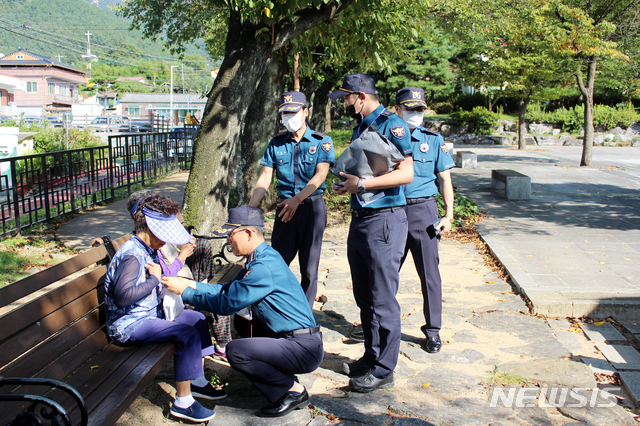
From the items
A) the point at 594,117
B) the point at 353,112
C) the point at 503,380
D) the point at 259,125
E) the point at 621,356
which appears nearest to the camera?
the point at 353,112

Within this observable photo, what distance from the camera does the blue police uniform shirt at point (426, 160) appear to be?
4.24 m

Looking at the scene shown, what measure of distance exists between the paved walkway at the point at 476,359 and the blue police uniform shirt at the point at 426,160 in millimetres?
1294

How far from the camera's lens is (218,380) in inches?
148

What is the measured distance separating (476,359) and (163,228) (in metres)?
2.55

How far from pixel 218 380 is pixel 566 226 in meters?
6.69

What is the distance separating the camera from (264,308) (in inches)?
123

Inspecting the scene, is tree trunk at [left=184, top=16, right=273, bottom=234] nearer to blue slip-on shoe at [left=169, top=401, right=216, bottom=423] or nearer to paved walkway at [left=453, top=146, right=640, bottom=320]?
blue slip-on shoe at [left=169, top=401, right=216, bottom=423]

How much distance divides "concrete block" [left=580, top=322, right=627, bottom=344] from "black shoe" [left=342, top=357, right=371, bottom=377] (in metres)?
2.11

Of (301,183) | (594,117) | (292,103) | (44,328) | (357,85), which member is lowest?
(44,328)

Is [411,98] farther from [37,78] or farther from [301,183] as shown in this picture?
[37,78]

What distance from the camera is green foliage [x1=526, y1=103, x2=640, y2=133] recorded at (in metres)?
30.2

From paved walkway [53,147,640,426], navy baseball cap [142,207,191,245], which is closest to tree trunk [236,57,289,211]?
paved walkway [53,147,640,426]

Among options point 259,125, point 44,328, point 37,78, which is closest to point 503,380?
point 44,328

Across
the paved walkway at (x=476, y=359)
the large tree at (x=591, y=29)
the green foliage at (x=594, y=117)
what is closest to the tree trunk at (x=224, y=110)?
the paved walkway at (x=476, y=359)
